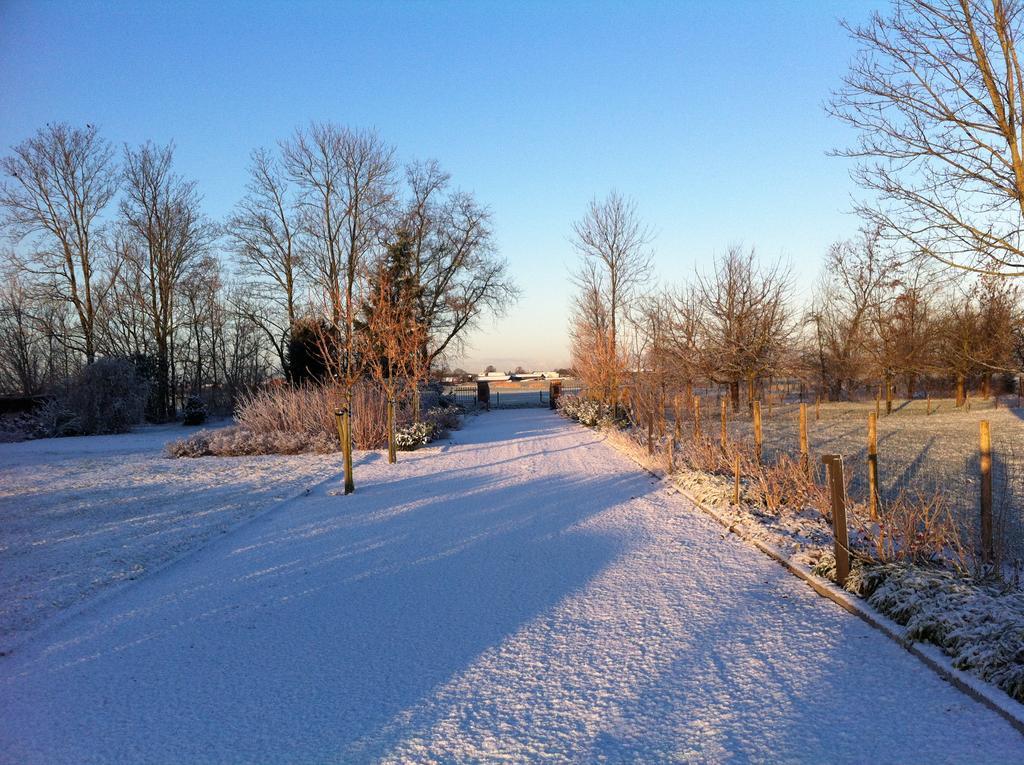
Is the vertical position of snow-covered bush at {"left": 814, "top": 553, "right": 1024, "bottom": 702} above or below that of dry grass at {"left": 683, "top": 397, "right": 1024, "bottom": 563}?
above

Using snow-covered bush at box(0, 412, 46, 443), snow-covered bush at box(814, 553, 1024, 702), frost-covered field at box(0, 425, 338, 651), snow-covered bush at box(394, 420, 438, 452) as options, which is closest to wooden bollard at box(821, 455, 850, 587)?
snow-covered bush at box(814, 553, 1024, 702)

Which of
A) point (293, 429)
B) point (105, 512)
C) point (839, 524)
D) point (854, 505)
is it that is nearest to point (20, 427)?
point (293, 429)

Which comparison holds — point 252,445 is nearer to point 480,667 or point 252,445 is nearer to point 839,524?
point 480,667

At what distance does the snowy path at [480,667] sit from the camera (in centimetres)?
320

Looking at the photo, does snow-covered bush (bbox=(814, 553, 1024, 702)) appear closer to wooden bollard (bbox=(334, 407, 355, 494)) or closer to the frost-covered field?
the frost-covered field

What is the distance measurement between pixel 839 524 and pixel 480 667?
10.0 ft

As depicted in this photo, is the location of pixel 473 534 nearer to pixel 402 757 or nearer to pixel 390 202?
pixel 402 757

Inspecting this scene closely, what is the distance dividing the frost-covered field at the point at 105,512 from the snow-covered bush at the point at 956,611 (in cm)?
598

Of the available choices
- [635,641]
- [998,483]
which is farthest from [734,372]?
[635,641]

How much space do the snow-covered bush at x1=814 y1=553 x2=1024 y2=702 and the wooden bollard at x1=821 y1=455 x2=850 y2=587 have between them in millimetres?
80

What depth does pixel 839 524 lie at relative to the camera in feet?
17.3

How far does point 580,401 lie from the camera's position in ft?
91.2

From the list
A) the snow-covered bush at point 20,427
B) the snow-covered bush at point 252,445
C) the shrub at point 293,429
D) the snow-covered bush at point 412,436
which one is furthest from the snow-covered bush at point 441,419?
the snow-covered bush at point 20,427

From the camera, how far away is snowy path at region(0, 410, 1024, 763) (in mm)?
3203
